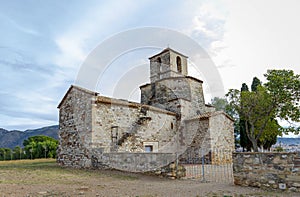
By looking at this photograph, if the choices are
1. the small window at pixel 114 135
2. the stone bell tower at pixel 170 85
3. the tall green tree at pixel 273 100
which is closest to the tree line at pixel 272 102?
the tall green tree at pixel 273 100

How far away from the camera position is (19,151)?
38.9m

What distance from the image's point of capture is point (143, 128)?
15797 mm

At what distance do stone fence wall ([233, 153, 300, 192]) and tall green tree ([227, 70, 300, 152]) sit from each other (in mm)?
9591

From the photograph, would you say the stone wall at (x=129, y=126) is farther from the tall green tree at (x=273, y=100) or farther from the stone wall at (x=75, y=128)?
the tall green tree at (x=273, y=100)

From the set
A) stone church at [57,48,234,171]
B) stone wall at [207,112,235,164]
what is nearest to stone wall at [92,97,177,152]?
stone church at [57,48,234,171]

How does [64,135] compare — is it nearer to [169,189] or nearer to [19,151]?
[169,189]

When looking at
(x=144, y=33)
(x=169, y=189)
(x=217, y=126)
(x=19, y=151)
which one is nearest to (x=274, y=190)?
(x=169, y=189)

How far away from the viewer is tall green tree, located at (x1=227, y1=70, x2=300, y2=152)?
47.7 feet

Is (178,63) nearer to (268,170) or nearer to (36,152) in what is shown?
(268,170)

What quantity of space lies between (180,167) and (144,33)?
10.9 metres

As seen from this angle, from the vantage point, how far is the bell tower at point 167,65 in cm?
2280

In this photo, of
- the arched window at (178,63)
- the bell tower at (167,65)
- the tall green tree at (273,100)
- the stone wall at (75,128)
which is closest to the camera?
the stone wall at (75,128)

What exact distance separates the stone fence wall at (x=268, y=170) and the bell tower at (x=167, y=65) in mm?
15787

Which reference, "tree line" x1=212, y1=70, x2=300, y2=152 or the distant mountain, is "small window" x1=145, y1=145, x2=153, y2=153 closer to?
"tree line" x1=212, y1=70, x2=300, y2=152
